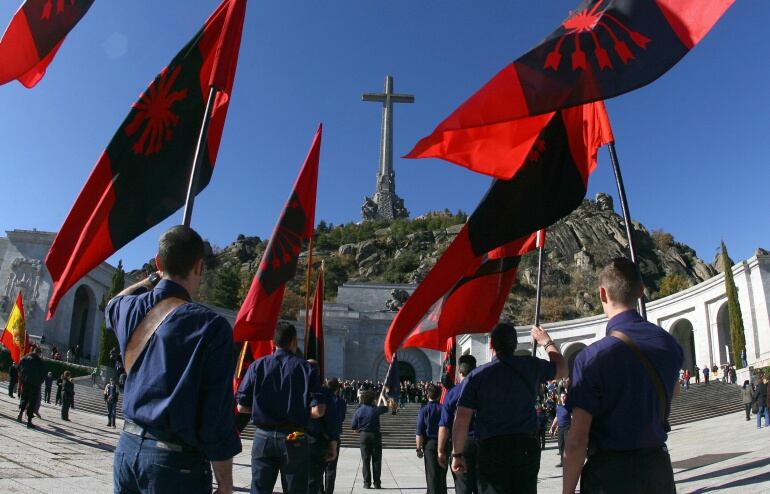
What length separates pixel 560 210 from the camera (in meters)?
5.83

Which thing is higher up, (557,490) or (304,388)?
(304,388)

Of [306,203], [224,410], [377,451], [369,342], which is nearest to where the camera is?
[224,410]

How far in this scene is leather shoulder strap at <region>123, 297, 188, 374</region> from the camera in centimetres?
271

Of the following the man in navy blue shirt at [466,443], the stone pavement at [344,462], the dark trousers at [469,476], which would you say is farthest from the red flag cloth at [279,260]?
the dark trousers at [469,476]

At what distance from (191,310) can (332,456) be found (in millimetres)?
4188

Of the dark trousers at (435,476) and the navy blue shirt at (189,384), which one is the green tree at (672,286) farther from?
the navy blue shirt at (189,384)

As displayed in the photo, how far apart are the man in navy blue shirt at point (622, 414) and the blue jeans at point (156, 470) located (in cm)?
164

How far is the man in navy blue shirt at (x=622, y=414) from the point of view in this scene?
282 cm

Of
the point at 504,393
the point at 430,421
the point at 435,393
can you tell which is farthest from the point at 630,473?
the point at 435,393

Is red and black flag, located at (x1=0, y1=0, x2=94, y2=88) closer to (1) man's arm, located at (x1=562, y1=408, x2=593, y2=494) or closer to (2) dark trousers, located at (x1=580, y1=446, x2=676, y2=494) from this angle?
(1) man's arm, located at (x1=562, y1=408, x2=593, y2=494)

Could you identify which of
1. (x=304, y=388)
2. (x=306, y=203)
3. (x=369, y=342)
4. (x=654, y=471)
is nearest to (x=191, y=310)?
(x=654, y=471)

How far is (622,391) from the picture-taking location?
2.87 m

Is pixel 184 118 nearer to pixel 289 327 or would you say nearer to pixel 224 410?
pixel 289 327

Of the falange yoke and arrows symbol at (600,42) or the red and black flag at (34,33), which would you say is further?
the red and black flag at (34,33)
